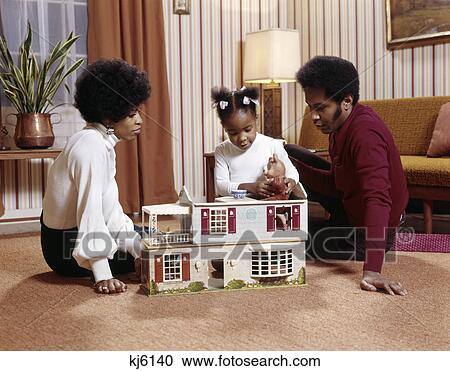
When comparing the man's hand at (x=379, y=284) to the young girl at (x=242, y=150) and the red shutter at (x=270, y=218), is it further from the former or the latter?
the young girl at (x=242, y=150)

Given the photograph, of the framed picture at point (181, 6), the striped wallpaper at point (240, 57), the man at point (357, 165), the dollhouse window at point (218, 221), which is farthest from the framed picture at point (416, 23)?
the dollhouse window at point (218, 221)

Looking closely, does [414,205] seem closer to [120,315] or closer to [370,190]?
[370,190]

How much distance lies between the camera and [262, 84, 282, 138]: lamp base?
4.48 meters

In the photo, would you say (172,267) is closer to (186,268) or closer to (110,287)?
(186,268)

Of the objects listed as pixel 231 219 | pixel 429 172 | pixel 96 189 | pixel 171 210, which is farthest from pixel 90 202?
pixel 429 172

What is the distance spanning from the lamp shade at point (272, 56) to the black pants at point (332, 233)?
1.34 metres

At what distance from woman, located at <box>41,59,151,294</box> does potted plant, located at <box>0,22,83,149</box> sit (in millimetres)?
1383

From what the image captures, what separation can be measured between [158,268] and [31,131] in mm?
1895

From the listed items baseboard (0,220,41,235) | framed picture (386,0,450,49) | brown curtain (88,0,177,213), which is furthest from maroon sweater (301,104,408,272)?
baseboard (0,220,41,235)

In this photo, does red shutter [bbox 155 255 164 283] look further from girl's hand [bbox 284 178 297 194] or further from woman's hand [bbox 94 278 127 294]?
girl's hand [bbox 284 178 297 194]

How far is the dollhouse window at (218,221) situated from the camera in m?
2.07

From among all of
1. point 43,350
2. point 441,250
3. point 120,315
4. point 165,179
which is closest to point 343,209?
point 441,250

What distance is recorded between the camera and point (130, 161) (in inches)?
170

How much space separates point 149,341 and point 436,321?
0.81m
